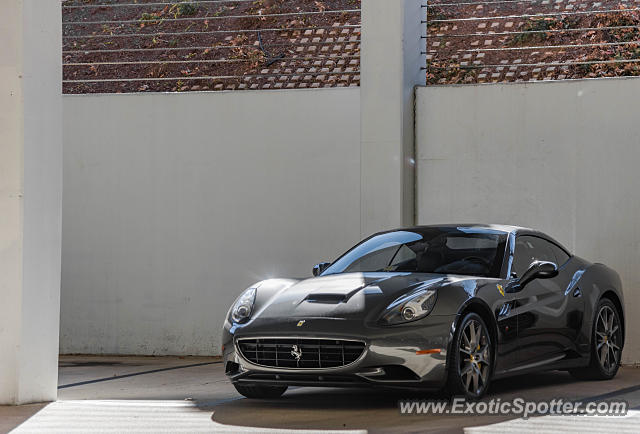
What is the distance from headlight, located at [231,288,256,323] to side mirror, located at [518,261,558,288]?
185 centimetres

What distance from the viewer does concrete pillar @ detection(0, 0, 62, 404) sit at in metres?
6.41

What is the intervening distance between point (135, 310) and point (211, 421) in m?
5.16

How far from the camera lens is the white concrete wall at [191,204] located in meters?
10.5

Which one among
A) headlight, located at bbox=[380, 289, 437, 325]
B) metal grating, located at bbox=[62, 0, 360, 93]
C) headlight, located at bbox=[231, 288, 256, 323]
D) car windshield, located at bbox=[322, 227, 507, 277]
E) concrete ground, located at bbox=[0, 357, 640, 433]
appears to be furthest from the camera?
metal grating, located at bbox=[62, 0, 360, 93]

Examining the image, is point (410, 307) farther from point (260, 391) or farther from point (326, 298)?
point (260, 391)

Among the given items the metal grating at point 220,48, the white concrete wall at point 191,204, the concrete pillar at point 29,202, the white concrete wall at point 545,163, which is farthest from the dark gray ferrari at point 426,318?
the metal grating at point 220,48

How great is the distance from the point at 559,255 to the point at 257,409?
115 inches

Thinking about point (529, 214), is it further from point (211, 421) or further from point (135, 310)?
point (211, 421)

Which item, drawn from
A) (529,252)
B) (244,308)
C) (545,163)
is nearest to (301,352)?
(244,308)

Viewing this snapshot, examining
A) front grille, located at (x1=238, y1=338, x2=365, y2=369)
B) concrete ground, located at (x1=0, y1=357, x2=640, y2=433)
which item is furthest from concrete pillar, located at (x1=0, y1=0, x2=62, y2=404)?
front grille, located at (x1=238, y1=338, x2=365, y2=369)

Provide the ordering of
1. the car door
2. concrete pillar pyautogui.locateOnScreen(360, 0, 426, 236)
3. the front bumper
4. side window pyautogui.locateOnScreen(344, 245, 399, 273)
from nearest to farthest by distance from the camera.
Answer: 1. the front bumper
2. the car door
3. side window pyautogui.locateOnScreen(344, 245, 399, 273)
4. concrete pillar pyautogui.locateOnScreen(360, 0, 426, 236)

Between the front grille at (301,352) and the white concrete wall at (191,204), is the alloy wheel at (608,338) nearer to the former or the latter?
the front grille at (301,352)

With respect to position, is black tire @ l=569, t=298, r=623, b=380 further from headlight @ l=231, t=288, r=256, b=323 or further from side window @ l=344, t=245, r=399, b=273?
headlight @ l=231, t=288, r=256, b=323

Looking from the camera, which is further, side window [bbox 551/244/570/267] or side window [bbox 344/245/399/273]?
side window [bbox 551/244/570/267]
